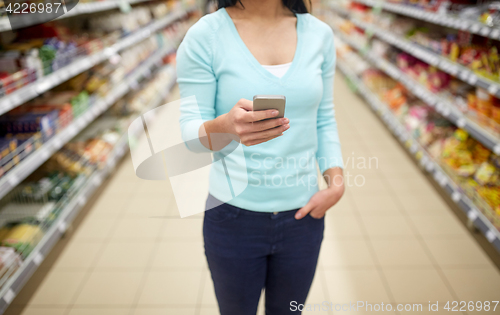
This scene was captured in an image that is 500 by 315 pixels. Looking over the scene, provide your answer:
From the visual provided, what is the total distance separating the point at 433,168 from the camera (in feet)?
8.34

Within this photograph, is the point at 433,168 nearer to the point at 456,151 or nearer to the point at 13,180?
the point at 456,151

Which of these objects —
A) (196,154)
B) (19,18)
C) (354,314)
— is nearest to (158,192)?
(19,18)

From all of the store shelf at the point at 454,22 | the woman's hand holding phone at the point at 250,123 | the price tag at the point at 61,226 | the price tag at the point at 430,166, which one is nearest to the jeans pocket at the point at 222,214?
the woman's hand holding phone at the point at 250,123

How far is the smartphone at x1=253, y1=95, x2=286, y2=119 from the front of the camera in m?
0.59

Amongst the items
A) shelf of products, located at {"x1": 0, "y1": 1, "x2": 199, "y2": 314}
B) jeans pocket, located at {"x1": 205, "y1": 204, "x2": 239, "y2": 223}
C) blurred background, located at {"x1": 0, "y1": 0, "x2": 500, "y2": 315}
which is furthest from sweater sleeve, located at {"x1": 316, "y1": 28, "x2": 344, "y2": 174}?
blurred background, located at {"x1": 0, "y1": 0, "x2": 500, "y2": 315}

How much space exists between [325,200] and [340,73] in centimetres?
549

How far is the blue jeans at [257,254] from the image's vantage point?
2.94 ft

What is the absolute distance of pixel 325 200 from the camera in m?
0.93

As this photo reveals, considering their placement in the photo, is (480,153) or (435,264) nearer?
(435,264)

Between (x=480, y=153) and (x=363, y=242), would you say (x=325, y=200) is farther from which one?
(x=480, y=153)

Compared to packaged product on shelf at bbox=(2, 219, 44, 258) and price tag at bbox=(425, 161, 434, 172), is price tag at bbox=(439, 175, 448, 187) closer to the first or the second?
price tag at bbox=(425, 161, 434, 172)

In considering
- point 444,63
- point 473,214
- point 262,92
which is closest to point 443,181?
point 473,214

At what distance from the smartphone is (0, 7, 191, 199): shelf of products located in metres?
1.50

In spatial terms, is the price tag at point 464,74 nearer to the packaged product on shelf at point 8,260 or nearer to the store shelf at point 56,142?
the store shelf at point 56,142
